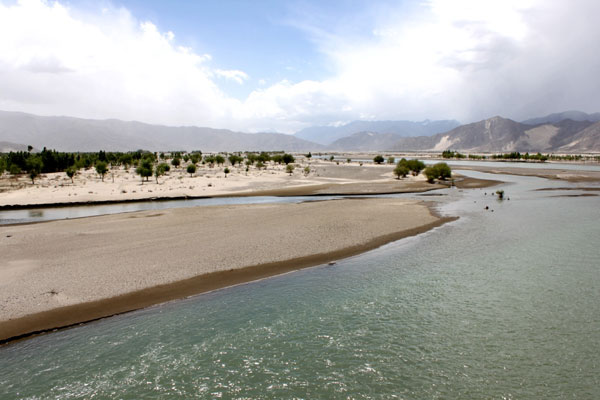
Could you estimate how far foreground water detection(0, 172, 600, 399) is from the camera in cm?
1074

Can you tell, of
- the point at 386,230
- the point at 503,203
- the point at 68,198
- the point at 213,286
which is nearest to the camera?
the point at 213,286

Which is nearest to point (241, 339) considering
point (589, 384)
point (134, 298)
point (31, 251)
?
point (134, 298)

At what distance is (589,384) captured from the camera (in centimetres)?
1074

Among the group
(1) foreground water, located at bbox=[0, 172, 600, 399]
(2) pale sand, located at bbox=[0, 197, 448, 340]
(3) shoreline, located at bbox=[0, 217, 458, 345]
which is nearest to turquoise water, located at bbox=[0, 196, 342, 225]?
(2) pale sand, located at bbox=[0, 197, 448, 340]

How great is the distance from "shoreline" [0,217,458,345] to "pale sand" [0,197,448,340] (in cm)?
5

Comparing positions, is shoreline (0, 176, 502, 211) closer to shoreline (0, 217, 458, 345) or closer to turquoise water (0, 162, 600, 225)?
turquoise water (0, 162, 600, 225)

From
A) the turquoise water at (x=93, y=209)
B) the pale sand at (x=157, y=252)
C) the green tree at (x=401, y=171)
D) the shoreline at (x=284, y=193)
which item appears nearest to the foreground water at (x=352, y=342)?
the pale sand at (x=157, y=252)

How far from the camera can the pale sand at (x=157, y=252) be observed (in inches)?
637

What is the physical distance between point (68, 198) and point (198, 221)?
105 feet

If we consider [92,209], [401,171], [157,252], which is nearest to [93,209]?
[92,209]

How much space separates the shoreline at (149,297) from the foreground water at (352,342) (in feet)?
2.18

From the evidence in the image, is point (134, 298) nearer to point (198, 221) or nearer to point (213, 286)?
point (213, 286)

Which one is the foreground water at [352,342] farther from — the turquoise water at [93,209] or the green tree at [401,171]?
the green tree at [401,171]

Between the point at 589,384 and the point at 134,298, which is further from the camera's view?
the point at 134,298
